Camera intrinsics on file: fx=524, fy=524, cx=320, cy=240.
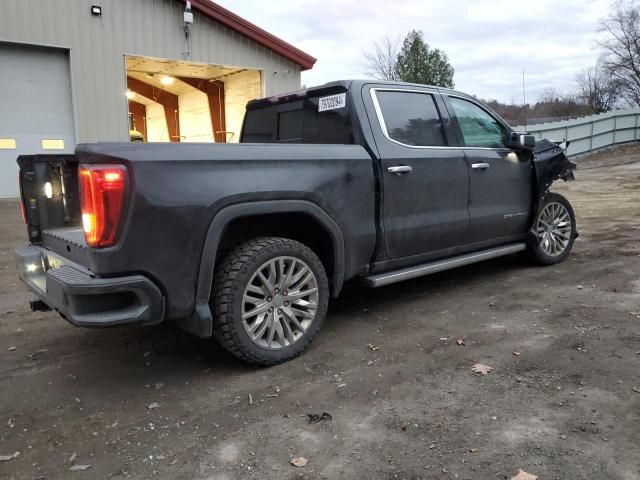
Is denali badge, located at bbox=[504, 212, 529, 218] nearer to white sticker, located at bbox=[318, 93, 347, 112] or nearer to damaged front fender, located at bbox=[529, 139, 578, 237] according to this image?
damaged front fender, located at bbox=[529, 139, 578, 237]

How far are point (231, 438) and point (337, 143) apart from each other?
91.0 inches

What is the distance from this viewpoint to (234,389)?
121 inches

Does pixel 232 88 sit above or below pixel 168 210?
above

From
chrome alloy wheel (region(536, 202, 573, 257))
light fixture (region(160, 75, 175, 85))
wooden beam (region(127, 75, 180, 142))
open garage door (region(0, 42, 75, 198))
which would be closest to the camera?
chrome alloy wheel (region(536, 202, 573, 257))

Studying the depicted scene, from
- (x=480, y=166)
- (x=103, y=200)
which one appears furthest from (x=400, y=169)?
(x=103, y=200)

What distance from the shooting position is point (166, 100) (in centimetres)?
1972

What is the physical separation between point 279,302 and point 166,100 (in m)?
18.2

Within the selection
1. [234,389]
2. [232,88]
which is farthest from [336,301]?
[232,88]

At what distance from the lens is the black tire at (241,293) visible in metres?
3.09

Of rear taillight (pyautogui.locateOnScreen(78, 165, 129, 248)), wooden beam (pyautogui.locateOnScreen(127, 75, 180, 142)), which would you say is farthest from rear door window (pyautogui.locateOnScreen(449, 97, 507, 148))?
wooden beam (pyautogui.locateOnScreen(127, 75, 180, 142))

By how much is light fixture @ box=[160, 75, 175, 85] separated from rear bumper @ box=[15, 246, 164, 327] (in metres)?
14.4

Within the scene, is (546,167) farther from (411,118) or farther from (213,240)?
(213,240)

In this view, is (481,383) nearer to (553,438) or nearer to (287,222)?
(553,438)

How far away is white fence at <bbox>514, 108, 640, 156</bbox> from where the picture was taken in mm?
21609
